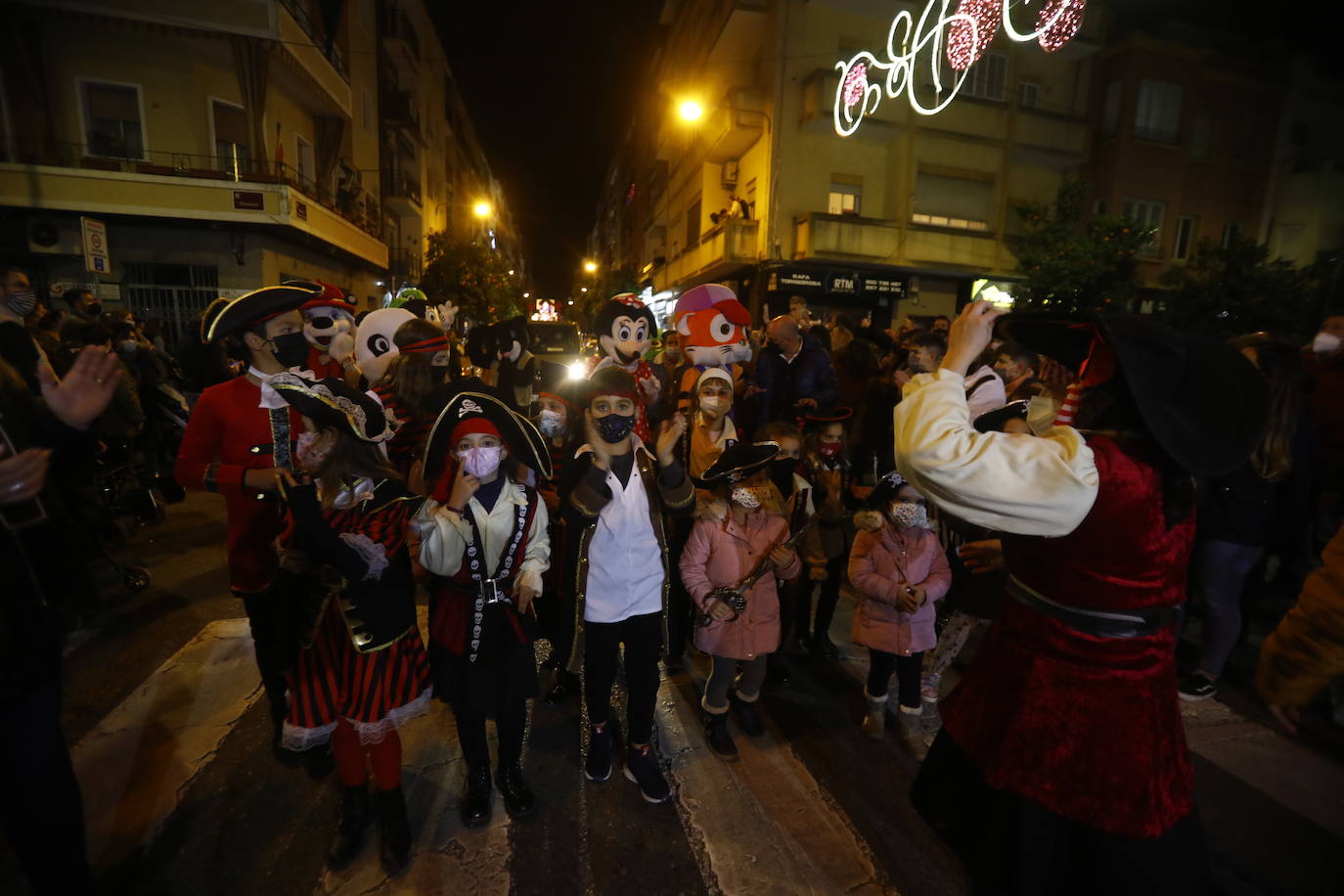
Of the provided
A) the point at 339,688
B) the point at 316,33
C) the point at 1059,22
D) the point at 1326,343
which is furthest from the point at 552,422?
the point at 316,33

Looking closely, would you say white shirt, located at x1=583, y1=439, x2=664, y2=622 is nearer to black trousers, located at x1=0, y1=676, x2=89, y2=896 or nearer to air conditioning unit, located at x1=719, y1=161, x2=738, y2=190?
black trousers, located at x1=0, y1=676, x2=89, y2=896

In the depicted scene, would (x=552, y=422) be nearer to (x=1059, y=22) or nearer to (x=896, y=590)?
(x=896, y=590)

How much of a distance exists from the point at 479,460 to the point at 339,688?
1.06 metres

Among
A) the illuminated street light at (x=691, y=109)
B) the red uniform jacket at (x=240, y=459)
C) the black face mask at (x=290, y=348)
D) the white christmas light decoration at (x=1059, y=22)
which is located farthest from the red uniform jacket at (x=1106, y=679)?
the illuminated street light at (x=691, y=109)

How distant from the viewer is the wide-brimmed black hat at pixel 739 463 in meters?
3.29

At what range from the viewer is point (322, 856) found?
270 cm

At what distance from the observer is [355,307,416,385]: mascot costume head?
15.9ft

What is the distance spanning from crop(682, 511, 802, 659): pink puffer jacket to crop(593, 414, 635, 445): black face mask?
31.7 inches

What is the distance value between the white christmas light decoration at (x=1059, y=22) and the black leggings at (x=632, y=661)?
7917 mm

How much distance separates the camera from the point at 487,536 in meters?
2.71

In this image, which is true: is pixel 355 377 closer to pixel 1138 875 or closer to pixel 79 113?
pixel 1138 875

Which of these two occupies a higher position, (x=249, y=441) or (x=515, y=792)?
(x=249, y=441)

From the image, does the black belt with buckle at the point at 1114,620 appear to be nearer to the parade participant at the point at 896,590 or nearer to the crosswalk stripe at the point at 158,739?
the parade participant at the point at 896,590

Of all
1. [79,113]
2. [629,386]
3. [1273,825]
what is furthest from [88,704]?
[79,113]
